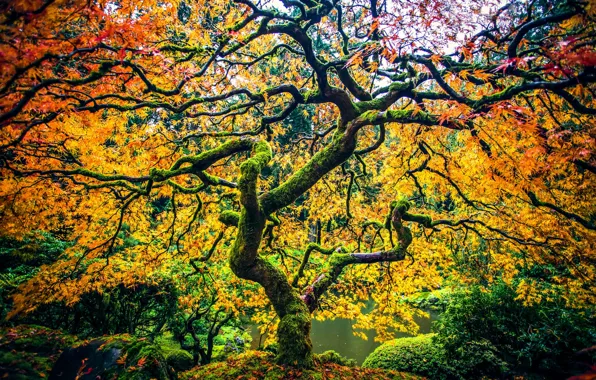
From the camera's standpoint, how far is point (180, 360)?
496 centimetres

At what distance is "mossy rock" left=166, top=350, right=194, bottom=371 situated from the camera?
484 cm

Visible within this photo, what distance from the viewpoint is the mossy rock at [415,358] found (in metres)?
5.93

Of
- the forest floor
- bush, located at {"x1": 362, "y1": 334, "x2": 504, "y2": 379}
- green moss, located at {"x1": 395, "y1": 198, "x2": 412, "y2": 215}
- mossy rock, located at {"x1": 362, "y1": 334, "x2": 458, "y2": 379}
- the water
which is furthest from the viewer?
the water

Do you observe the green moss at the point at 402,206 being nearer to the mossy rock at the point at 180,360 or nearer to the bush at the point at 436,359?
the bush at the point at 436,359

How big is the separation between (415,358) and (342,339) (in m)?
4.83

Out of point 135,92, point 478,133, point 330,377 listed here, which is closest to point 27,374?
point 330,377

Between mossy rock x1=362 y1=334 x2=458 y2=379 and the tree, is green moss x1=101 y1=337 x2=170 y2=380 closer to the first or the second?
the tree

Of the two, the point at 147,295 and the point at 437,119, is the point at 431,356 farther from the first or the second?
the point at 147,295

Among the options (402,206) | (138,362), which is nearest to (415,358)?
(402,206)

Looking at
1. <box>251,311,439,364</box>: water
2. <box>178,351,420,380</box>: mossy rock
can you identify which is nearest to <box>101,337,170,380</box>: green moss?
<box>178,351,420,380</box>: mossy rock

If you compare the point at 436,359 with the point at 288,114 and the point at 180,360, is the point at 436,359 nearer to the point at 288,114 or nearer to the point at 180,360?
the point at 180,360

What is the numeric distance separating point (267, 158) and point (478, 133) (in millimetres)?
2677

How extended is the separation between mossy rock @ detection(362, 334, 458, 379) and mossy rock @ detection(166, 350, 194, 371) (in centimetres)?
412

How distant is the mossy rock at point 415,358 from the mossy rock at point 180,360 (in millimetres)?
4116
